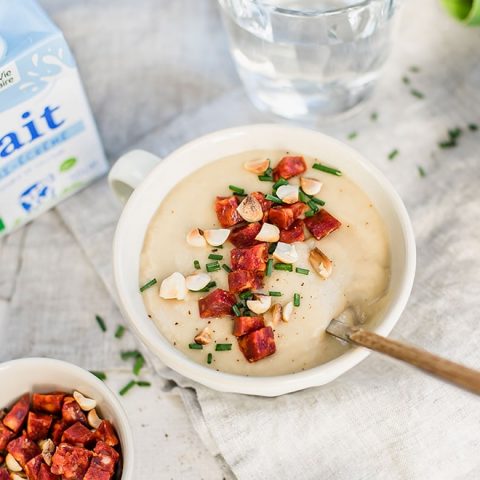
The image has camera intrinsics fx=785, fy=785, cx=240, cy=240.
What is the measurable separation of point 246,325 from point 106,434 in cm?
28

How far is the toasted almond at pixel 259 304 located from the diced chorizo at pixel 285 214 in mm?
139

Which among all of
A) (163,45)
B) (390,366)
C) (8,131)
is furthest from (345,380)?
(163,45)

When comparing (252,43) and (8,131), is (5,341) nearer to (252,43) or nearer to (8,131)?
(8,131)

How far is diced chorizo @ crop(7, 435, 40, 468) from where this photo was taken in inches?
47.9

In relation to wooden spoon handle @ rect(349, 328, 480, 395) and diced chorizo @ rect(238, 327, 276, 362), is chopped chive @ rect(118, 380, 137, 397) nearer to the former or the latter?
diced chorizo @ rect(238, 327, 276, 362)

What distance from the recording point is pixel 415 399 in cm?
131

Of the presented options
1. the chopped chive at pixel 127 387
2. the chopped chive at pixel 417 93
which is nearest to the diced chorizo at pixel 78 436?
the chopped chive at pixel 127 387

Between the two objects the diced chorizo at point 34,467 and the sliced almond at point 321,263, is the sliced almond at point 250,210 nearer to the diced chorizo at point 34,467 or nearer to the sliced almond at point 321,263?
the sliced almond at point 321,263

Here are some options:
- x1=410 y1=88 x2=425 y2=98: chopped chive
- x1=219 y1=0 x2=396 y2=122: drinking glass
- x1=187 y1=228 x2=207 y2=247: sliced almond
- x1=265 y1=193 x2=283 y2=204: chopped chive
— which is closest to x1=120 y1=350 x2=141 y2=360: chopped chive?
x1=187 y1=228 x2=207 y2=247: sliced almond

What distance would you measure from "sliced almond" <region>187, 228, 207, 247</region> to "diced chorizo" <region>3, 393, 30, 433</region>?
38cm

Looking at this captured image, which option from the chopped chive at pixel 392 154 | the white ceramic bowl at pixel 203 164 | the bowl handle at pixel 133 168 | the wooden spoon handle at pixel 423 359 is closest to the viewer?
the wooden spoon handle at pixel 423 359

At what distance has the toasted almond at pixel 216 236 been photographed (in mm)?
1255

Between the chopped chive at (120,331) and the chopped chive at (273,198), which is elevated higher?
the chopped chive at (273,198)

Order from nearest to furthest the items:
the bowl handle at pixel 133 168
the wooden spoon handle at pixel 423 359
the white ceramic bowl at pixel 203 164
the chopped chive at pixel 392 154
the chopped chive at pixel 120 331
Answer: the wooden spoon handle at pixel 423 359 < the white ceramic bowl at pixel 203 164 < the bowl handle at pixel 133 168 < the chopped chive at pixel 120 331 < the chopped chive at pixel 392 154
